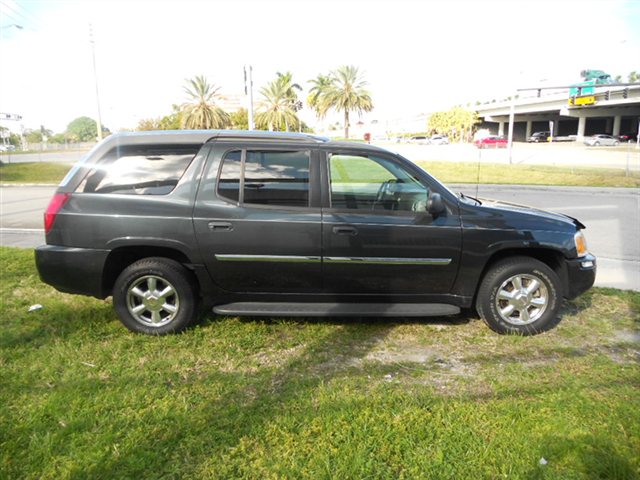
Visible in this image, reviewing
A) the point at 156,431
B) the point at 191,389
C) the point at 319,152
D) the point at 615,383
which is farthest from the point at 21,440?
the point at 615,383

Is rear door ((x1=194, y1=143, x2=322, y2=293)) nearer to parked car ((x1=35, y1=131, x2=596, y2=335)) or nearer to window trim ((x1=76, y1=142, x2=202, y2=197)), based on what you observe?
parked car ((x1=35, y1=131, x2=596, y2=335))

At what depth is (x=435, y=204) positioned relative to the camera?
3.92 m

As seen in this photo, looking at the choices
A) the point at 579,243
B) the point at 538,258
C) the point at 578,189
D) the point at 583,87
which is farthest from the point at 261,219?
the point at 583,87

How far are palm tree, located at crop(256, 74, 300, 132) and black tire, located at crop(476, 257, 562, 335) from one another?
169 ft

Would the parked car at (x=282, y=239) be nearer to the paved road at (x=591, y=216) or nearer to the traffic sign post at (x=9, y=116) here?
the paved road at (x=591, y=216)

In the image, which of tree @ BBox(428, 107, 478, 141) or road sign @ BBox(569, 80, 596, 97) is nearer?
road sign @ BBox(569, 80, 596, 97)

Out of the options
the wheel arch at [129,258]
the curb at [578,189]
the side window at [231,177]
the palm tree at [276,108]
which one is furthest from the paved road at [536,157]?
the wheel arch at [129,258]

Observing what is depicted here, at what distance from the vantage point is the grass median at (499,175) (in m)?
20.1

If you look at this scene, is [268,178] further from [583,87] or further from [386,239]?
[583,87]

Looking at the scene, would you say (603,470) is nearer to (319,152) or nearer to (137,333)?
(319,152)

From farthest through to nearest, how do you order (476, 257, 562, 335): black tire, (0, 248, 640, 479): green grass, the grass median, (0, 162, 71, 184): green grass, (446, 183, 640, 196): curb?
(0, 162, 71, 184): green grass
the grass median
(446, 183, 640, 196): curb
(476, 257, 562, 335): black tire
(0, 248, 640, 479): green grass

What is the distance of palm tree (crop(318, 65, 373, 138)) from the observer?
54250mm

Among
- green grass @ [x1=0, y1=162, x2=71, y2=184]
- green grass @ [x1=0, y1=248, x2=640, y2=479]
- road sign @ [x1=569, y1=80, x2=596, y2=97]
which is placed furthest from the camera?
green grass @ [x1=0, y1=162, x2=71, y2=184]

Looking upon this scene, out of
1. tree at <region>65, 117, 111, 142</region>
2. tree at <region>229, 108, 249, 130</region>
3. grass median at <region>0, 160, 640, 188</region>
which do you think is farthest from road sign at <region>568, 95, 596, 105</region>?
tree at <region>65, 117, 111, 142</region>
